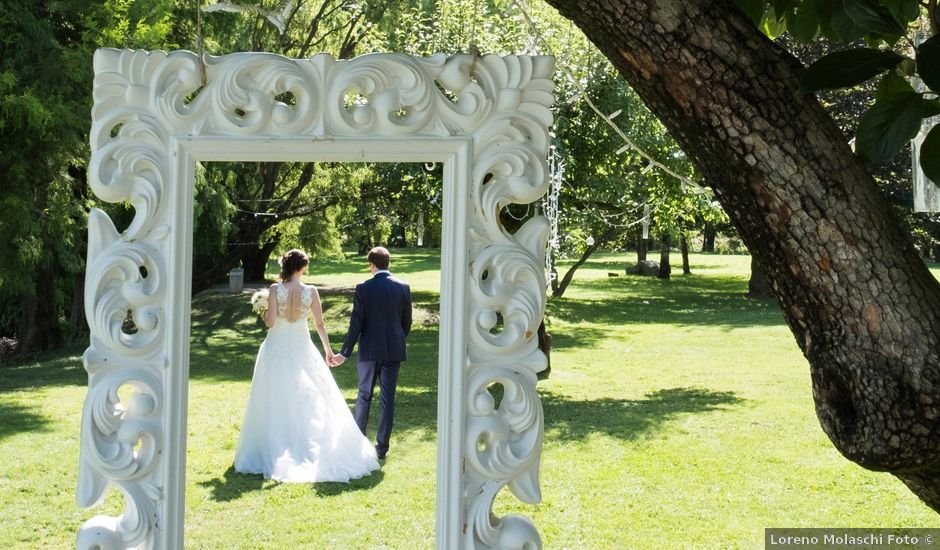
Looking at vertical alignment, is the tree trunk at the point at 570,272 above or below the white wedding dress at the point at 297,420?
above

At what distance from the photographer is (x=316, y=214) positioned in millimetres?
3295

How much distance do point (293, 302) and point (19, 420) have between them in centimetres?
627

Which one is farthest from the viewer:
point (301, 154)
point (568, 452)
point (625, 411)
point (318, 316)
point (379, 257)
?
point (625, 411)

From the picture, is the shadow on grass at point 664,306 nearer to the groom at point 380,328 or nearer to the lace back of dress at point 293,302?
the lace back of dress at point 293,302

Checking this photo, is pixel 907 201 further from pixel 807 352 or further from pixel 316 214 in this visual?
pixel 807 352

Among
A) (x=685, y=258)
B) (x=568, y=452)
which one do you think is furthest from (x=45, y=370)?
(x=685, y=258)

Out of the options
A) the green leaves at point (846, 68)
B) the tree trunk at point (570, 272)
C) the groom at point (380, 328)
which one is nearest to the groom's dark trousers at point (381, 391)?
the groom at point (380, 328)

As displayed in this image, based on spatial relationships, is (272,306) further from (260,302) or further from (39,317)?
(39,317)

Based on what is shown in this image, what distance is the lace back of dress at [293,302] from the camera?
259 centimetres

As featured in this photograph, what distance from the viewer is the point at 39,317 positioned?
12.1m

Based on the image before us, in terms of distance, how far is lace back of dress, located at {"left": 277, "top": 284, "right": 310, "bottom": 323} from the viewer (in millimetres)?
2588

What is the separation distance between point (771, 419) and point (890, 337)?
7.45m

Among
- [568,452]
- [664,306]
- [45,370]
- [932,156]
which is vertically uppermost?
[932,156]

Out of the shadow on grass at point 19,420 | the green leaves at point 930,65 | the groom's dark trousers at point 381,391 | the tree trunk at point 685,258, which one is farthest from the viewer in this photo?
the tree trunk at point 685,258
